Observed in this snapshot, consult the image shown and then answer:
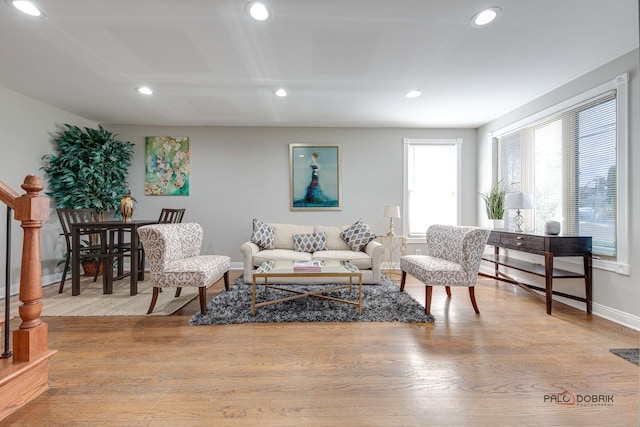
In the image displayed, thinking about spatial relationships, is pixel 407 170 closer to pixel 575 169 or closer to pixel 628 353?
pixel 575 169

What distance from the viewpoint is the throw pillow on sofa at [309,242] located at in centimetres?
408

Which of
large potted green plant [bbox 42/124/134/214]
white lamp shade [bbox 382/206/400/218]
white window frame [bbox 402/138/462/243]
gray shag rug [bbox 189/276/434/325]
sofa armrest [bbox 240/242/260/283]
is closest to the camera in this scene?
gray shag rug [bbox 189/276/434/325]

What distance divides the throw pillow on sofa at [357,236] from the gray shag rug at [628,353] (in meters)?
2.53

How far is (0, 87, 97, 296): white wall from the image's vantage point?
129 inches

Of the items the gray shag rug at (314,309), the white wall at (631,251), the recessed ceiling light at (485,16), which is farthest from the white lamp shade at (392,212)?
the recessed ceiling light at (485,16)

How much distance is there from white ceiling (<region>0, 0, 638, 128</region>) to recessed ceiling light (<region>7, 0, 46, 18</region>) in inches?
2.1

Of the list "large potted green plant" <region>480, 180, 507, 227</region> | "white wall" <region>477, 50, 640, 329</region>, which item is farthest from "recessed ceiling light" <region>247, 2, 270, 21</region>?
"large potted green plant" <region>480, 180, 507, 227</region>

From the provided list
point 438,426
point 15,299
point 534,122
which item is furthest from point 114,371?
point 534,122

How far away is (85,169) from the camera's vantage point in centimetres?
388

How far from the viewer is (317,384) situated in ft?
5.31

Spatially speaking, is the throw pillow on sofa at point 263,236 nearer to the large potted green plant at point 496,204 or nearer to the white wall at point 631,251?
the large potted green plant at point 496,204

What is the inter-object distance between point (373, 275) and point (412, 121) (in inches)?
102

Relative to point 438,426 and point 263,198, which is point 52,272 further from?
point 438,426

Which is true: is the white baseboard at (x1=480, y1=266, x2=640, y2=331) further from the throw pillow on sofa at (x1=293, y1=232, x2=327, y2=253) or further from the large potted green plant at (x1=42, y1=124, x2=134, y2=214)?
the large potted green plant at (x1=42, y1=124, x2=134, y2=214)
